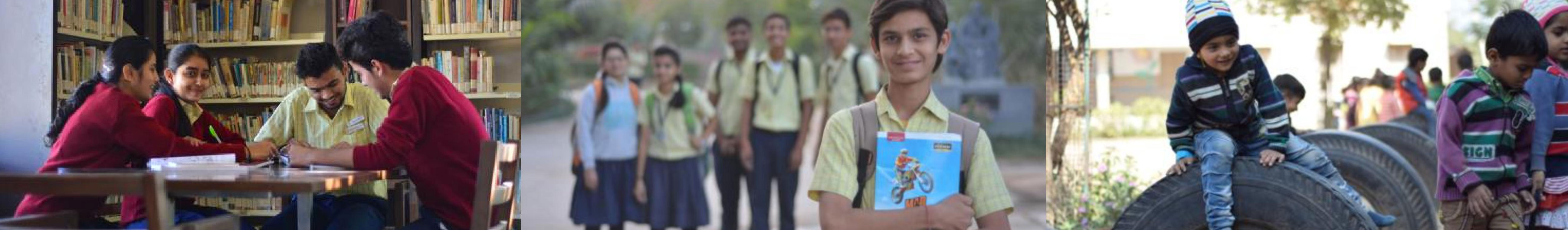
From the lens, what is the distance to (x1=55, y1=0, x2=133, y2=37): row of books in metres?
4.48

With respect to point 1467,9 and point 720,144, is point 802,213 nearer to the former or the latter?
point 720,144

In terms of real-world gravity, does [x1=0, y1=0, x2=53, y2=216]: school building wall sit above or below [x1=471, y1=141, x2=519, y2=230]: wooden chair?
above

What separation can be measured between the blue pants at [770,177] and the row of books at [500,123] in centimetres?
219

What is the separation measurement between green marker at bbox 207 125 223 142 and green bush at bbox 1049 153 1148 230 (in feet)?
10.00

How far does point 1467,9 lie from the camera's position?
6.96 meters

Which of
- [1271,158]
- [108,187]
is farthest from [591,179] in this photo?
[1271,158]

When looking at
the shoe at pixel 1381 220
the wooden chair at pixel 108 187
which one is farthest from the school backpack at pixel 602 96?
the shoe at pixel 1381 220

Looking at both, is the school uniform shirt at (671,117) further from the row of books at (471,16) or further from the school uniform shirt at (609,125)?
the row of books at (471,16)

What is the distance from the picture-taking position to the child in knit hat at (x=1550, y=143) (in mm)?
4219

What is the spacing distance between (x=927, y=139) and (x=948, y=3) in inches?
11.6

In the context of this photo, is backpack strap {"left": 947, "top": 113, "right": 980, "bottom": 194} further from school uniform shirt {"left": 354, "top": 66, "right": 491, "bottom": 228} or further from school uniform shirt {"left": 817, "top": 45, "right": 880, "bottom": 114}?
school uniform shirt {"left": 354, "top": 66, "right": 491, "bottom": 228}

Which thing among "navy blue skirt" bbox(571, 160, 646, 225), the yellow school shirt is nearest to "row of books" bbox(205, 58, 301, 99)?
the yellow school shirt

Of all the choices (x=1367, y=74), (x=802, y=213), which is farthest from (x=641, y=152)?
(x=1367, y=74)

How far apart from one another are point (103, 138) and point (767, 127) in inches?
82.7
